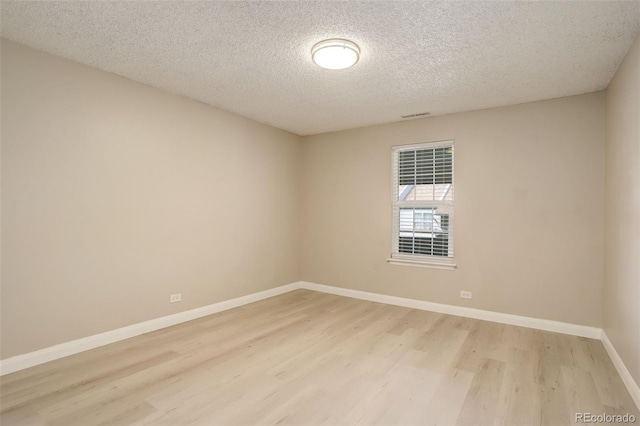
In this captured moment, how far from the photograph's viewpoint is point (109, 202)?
10.8ft

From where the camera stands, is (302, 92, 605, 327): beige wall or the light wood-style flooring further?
(302, 92, 605, 327): beige wall

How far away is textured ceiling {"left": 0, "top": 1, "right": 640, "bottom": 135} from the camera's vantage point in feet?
7.39

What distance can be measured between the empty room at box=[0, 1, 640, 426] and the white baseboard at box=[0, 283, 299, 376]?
0.05ft

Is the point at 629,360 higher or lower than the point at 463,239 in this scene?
lower

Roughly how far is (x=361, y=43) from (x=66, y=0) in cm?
207

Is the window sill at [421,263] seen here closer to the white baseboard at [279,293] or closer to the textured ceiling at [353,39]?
the white baseboard at [279,293]

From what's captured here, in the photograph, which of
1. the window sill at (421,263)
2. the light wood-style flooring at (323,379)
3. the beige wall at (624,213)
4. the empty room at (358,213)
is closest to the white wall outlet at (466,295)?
the empty room at (358,213)

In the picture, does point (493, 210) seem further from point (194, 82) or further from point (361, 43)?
point (194, 82)

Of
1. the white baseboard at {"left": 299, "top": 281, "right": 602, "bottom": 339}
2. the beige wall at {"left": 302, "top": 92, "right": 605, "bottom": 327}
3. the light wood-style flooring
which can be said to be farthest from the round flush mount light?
the white baseboard at {"left": 299, "top": 281, "right": 602, "bottom": 339}

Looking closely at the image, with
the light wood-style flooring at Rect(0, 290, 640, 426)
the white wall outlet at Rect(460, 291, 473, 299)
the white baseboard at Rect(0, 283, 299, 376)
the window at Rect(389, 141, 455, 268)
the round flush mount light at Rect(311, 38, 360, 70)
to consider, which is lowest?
the light wood-style flooring at Rect(0, 290, 640, 426)

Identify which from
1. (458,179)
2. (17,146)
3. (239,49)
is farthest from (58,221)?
(458,179)

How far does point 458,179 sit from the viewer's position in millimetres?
4430

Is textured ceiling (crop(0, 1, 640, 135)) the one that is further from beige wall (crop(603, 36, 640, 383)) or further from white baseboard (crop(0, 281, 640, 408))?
white baseboard (crop(0, 281, 640, 408))

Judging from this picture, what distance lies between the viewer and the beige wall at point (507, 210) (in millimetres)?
3660
